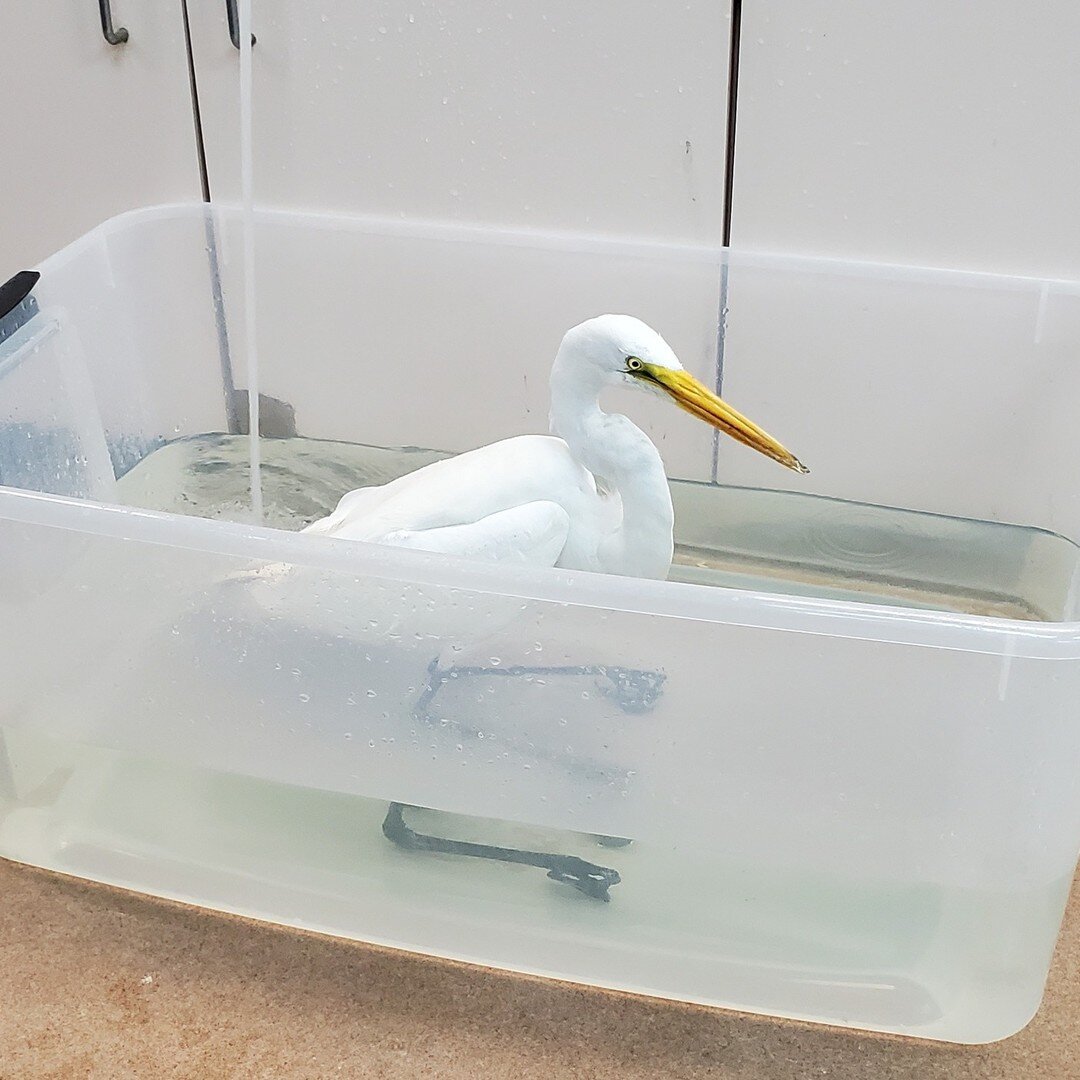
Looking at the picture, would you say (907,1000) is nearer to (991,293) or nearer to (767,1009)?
(767,1009)

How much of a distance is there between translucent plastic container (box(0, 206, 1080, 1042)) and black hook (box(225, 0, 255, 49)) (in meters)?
0.18

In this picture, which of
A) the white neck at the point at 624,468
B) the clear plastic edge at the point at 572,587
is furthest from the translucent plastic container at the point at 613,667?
the white neck at the point at 624,468

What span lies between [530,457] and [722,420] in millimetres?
159

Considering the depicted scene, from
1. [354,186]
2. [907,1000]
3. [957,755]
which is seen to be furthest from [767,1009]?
[354,186]

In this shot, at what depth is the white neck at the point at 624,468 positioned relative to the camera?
3.21 ft

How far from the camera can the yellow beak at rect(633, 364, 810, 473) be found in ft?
3.13

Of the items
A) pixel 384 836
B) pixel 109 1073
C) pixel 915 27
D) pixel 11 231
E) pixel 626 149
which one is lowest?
pixel 109 1073

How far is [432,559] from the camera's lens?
73cm

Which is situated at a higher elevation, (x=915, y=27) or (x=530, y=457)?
(x=915, y=27)

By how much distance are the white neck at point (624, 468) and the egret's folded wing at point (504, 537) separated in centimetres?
6

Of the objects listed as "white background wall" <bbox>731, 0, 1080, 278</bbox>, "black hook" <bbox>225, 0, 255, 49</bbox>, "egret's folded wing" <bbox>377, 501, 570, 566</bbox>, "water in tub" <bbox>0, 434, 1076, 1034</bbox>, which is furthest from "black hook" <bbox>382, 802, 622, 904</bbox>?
"black hook" <bbox>225, 0, 255, 49</bbox>

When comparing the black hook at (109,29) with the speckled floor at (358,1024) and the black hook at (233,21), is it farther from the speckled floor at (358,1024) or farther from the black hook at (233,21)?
the speckled floor at (358,1024)

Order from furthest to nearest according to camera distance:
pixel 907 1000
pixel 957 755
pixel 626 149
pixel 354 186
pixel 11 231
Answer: pixel 11 231, pixel 354 186, pixel 626 149, pixel 907 1000, pixel 957 755

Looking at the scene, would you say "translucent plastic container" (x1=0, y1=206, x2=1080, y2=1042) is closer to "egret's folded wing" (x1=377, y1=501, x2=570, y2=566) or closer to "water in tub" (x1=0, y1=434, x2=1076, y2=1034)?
"water in tub" (x1=0, y1=434, x2=1076, y2=1034)
